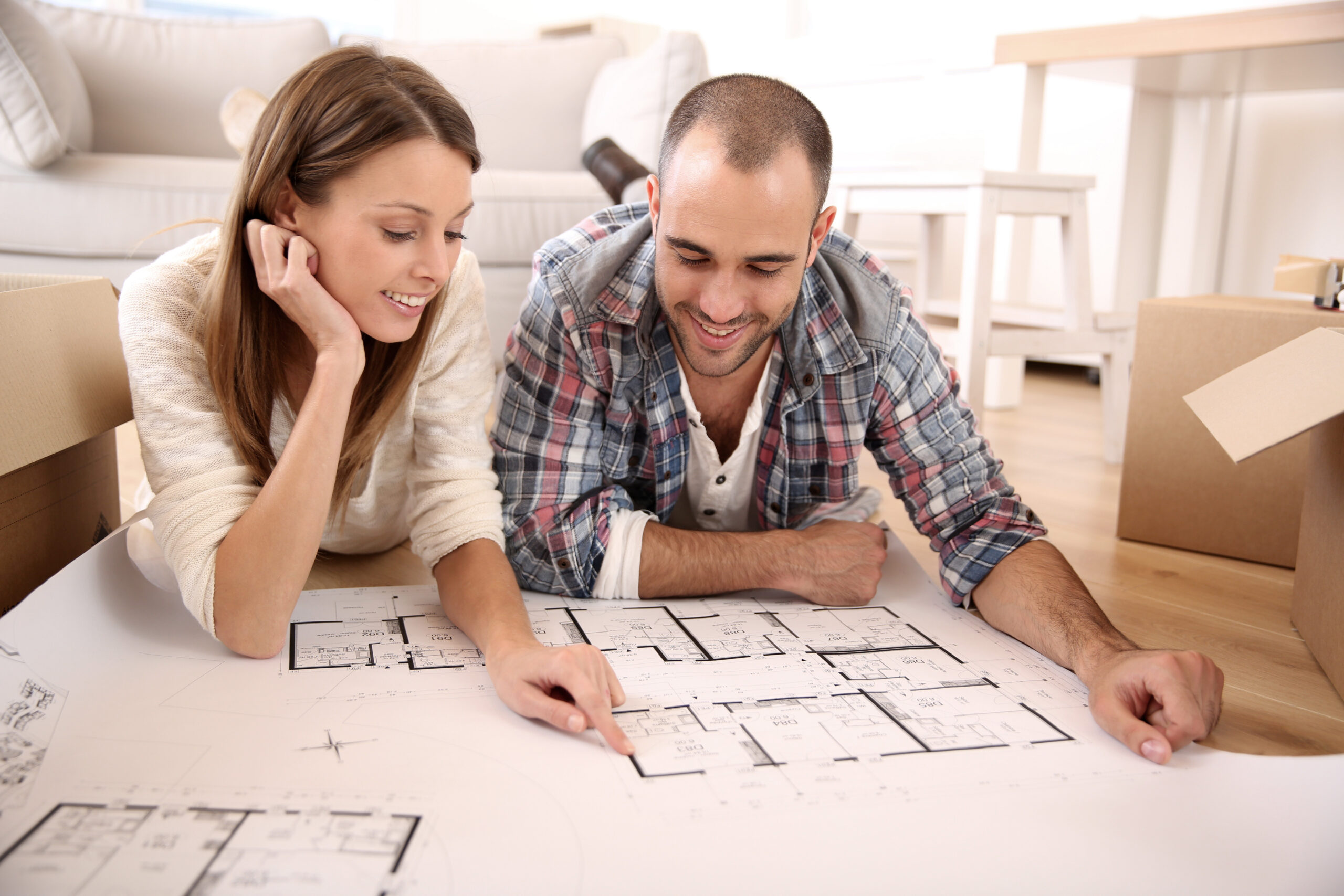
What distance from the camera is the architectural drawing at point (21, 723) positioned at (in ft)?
2.24

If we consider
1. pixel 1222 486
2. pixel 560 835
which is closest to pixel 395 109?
pixel 560 835

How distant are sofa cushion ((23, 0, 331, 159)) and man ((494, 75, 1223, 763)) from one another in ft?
5.71

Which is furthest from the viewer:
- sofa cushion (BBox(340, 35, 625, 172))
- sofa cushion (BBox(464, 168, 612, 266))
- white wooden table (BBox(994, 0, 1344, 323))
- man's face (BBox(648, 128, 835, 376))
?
sofa cushion (BBox(340, 35, 625, 172))

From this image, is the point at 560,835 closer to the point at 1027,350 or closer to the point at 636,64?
the point at 1027,350

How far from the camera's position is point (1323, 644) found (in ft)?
3.63

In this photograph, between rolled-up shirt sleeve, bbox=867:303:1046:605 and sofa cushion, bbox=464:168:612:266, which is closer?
rolled-up shirt sleeve, bbox=867:303:1046:605

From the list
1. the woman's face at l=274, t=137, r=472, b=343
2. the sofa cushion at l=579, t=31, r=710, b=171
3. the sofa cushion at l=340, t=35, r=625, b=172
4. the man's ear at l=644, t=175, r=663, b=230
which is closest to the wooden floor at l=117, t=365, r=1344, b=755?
the woman's face at l=274, t=137, r=472, b=343

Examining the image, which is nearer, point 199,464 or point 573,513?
point 199,464

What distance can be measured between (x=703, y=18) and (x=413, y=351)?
136 inches

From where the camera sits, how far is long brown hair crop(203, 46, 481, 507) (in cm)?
90

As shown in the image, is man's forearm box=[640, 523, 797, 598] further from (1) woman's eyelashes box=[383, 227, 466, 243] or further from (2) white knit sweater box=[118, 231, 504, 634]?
(1) woman's eyelashes box=[383, 227, 466, 243]

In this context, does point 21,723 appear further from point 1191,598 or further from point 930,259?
point 930,259

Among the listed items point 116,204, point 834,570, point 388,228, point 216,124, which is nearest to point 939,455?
point 834,570

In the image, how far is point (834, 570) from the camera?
1.16m
